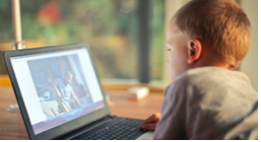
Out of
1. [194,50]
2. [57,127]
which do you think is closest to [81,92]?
[57,127]

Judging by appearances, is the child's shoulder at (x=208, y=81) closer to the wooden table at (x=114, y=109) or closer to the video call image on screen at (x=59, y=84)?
the video call image on screen at (x=59, y=84)

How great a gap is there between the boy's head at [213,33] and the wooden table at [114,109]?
21.6 inches

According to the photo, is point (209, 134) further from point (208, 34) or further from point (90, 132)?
point (90, 132)

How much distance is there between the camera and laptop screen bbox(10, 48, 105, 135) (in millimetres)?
1000

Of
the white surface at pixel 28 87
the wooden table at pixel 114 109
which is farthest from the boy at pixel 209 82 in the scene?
the wooden table at pixel 114 109

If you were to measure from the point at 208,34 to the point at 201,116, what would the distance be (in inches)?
9.5

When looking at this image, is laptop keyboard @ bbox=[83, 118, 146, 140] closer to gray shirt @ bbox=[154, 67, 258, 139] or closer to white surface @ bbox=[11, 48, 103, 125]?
white surface @ bbox=[11, 48, 103, 125]

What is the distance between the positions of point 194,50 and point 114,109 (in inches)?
27.3

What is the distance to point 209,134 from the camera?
753 mm

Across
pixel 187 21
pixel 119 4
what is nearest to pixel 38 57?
pixel 187 21

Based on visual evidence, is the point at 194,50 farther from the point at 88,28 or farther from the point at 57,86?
the point at 88,28

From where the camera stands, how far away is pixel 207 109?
0.75 meters

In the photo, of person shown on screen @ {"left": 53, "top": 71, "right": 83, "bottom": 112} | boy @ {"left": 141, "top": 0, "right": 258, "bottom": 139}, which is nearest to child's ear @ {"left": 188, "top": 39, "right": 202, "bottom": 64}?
boy @ {"left": 141, "top": 0, "right": 258, "bottom": 139}

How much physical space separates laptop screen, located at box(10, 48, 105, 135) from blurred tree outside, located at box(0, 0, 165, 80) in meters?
2.51
